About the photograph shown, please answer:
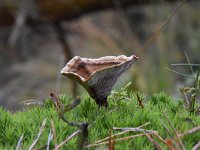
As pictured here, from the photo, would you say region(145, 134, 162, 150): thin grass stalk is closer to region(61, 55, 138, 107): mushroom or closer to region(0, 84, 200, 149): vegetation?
region(0, 84, 200, 149): vegetation

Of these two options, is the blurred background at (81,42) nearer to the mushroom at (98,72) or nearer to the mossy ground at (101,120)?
the mossy ground at (101,120)

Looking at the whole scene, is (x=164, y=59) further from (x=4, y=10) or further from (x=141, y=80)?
(x=4, y=10)

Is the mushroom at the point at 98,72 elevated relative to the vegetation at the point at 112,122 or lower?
elevated

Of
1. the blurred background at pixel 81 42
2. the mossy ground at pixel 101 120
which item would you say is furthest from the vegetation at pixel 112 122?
the blurred background at pixel 81 42

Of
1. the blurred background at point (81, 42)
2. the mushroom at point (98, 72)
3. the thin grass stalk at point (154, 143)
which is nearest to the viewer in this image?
the thin grass stalk at point (154, 143)

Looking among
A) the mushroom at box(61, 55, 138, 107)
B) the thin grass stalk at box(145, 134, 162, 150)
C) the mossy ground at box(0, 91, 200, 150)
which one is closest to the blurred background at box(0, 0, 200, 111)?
the mossy ground at box(0, 91, 200, 150)
